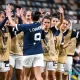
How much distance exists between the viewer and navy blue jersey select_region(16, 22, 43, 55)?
27.5 feet

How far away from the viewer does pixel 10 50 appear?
8.97 m

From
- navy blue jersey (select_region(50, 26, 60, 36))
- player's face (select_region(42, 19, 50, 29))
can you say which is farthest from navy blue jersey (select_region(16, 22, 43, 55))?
navy blue jersey (select_region(50, 26, 60, 36))

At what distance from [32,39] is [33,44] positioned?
0.35 ft

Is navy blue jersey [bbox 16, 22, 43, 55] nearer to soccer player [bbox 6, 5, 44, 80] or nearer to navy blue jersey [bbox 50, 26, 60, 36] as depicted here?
soccer player [bbox 6, 5, 44, 80]

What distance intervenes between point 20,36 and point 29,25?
0.75 metres

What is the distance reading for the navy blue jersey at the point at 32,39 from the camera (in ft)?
27.5

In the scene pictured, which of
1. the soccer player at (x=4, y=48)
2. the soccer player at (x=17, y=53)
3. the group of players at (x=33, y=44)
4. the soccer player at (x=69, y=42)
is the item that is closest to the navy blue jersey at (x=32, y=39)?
the group of players at (x=33, y=44)

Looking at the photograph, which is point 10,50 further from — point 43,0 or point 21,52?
point 43,0

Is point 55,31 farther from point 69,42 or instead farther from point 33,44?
point 33,44

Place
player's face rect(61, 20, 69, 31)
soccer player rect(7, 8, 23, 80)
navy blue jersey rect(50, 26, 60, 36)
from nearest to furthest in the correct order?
soccer player rect(7, 8, 23, 80)
navy blue jersey rect(50, 26, 60, 36)
player's face rect(61, 20, 69, 31)

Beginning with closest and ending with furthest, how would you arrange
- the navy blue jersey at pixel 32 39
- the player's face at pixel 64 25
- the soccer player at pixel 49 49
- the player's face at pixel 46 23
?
the navy blue jersey at pixel 32 39 < the player's face at pixel 46 23 < the soccer player at pixel 49 49 < the player's face at pixel 64 25

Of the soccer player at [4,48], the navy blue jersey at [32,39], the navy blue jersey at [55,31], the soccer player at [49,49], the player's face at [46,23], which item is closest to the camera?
the navy blue jersey at [32,39]

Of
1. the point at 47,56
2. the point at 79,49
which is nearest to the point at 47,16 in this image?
the point at 47,56

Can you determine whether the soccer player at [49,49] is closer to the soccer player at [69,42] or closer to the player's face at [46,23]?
the player's face at [46,23]
